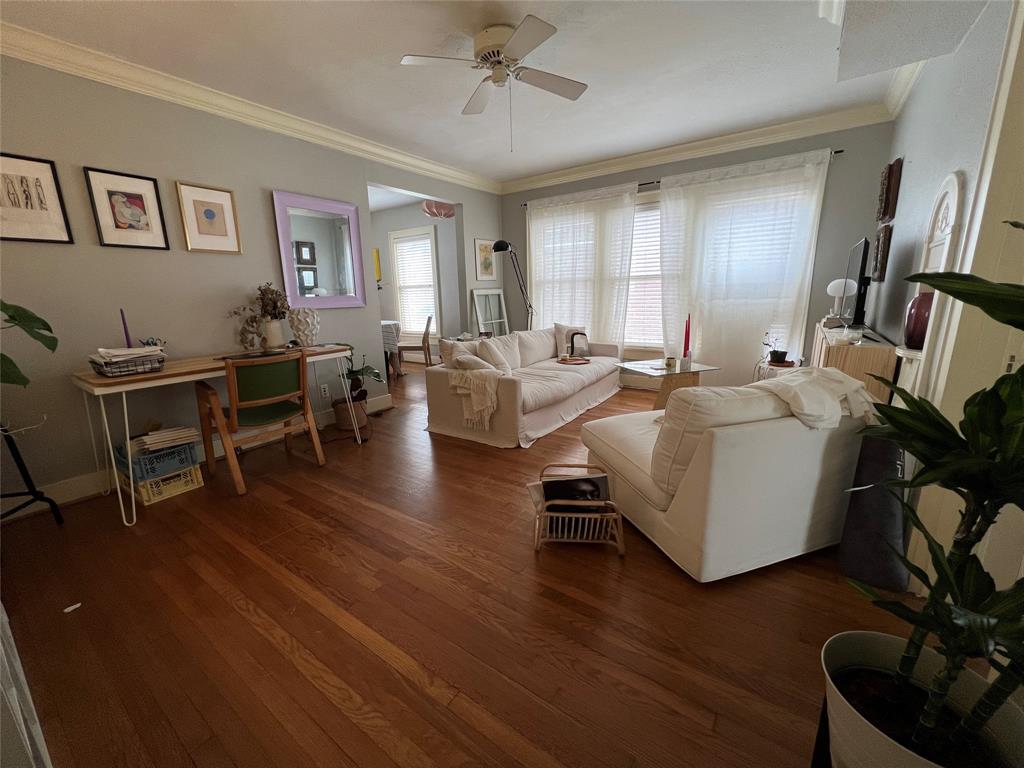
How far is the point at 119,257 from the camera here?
2430 mm

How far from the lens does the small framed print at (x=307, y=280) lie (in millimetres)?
3316

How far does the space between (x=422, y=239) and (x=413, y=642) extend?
6046 mm

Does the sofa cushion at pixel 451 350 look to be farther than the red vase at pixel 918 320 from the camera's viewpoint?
Yes

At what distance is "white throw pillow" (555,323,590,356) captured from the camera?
14.5 ft

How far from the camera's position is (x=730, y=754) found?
3.30 ft

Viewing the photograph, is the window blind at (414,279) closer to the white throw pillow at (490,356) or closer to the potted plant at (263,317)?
the white throw pillow at (490,356)

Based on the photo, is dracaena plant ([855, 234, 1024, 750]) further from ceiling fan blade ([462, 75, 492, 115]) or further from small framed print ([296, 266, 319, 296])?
small framed print ([296, 266, 319, 296])

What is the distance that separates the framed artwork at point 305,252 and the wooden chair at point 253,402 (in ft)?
3.91

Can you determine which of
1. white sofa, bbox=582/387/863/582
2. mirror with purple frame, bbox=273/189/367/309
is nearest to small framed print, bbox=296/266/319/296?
mirror with purple frame, bbox=273/189/367/309

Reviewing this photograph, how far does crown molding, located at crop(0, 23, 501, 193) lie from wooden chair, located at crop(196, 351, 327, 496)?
184 cm

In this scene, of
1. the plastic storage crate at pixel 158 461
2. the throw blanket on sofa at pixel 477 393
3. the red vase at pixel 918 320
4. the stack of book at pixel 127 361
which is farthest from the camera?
the throw blanket on sofa at pixel 477 393

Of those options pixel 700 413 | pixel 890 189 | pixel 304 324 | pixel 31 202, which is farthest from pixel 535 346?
pixel 31 202

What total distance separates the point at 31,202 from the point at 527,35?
2.82m

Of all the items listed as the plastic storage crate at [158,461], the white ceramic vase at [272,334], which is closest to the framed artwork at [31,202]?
the white ceramic vase at [272,334]
